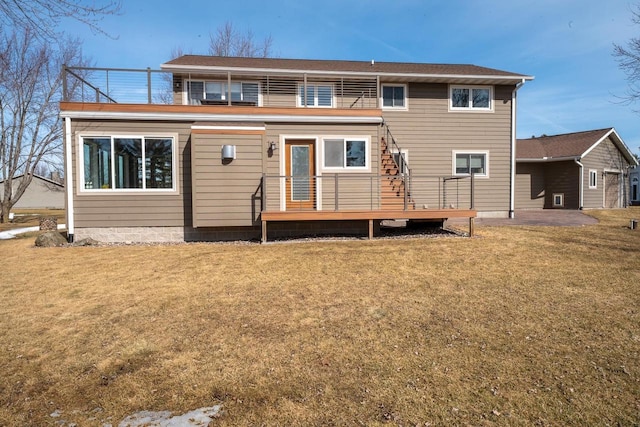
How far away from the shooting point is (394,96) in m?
14.5

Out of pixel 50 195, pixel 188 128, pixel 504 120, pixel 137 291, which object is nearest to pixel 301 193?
pixel 188 128

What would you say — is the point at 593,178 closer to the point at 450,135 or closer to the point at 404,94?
the point at 450,135

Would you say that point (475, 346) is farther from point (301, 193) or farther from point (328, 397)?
point (301, 193)

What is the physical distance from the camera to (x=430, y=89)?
48.1ft

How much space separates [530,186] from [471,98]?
24.8 ft

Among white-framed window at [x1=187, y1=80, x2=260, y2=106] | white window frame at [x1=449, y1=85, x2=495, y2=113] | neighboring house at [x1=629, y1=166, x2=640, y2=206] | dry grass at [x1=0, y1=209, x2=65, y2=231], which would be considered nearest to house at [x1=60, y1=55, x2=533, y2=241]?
white-framed window at [x1=187, y1=80, x2=260, y2=106]

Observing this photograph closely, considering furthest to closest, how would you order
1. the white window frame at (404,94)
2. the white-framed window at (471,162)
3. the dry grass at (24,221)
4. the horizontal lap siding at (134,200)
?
1. the dry grass at (24,221)
2. the white-framed window at (471,162)
3. the white window frame at (404,94)
4. the horizontal lap siding at (134,200)

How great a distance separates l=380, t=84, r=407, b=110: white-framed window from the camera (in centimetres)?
1448

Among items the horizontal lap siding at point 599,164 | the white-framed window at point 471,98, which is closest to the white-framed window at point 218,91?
the white-framed window at point 471,98

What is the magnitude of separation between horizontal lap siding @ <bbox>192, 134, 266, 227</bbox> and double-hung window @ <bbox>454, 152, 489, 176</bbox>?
29.5 ft

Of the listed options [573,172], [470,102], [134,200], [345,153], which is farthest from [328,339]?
[573,172]

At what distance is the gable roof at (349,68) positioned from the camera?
42.6 feet

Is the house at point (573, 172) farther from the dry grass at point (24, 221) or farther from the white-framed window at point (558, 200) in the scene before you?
the dry grass at point (24, 221)

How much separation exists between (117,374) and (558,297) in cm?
557
